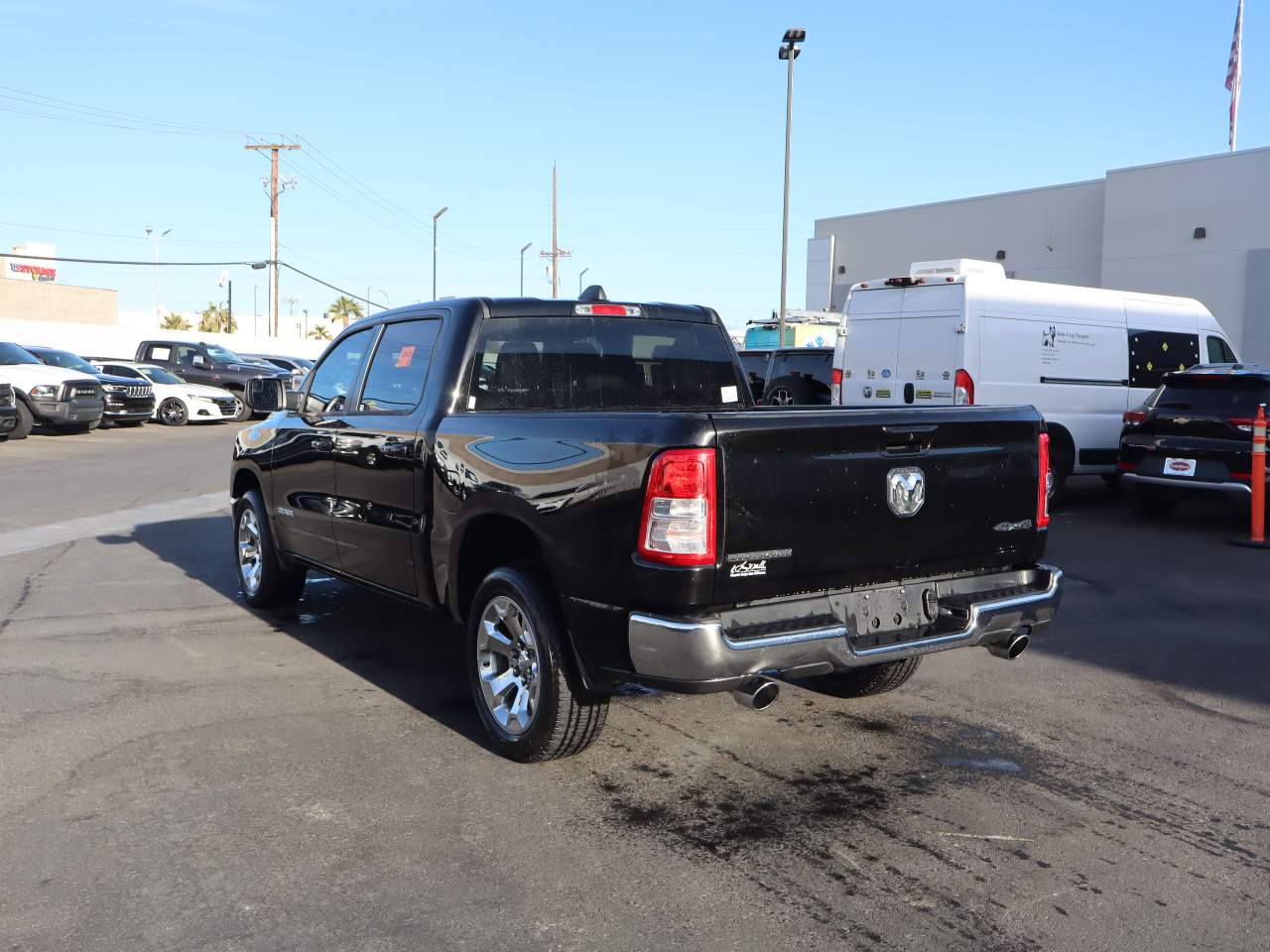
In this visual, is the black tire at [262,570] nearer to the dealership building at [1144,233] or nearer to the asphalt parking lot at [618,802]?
the asphalt parking lot at [618,802]

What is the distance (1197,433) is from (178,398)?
2256 cm

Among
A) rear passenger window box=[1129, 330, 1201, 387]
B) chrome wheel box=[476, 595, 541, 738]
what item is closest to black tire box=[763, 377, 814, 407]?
rear passenger window box=[1129, 330, 1201, 387]

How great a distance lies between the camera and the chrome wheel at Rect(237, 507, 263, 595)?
287 inches

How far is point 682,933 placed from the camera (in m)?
3.20

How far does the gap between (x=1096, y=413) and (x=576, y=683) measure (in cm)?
1065

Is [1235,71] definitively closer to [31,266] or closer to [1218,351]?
[1218,351]

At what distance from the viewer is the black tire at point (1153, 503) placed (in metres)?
12.1

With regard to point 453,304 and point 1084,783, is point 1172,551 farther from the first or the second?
point 453,304

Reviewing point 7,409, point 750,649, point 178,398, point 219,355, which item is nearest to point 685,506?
point 750,649

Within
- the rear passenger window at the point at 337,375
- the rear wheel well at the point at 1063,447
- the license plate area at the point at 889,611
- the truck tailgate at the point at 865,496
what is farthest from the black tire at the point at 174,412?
the license plate area at the point at 889,611

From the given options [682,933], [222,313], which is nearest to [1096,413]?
[682,933]

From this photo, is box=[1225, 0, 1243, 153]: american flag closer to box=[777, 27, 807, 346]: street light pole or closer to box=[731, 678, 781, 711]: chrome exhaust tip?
box=[777, 27, 807, 346]: street light pole

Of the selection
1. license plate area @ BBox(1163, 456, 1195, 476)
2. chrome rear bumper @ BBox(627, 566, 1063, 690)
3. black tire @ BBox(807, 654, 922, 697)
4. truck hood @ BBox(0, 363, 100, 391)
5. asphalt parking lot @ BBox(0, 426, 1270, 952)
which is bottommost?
asphalt parking lot @ BBox(0, 426, 1270, 952)

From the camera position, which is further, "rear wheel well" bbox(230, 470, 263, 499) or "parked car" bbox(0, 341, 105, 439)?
"parked car" bbox(0, 341, 105, 439)
